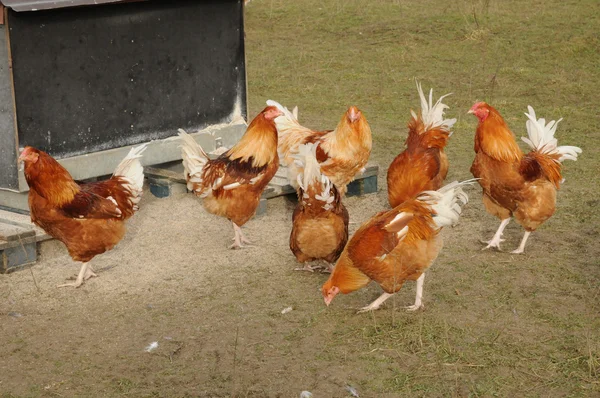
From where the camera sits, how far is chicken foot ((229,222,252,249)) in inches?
267

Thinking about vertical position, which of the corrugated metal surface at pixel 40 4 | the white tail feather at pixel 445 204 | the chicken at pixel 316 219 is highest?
the corrugated metal surface at pixel 40 4

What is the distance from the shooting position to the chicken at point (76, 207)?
5828 mm

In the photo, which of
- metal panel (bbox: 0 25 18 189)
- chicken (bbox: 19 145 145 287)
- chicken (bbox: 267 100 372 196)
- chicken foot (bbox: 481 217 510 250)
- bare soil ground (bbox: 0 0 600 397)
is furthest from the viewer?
chicken (bbox: 267 100 372 196)

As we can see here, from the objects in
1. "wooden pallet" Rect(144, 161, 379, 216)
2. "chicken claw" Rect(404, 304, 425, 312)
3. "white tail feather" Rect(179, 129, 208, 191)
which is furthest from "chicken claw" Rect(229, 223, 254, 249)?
"chicken claw" Rect(404, 304, 425, 312)

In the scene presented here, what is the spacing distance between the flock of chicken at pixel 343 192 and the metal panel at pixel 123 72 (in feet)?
2.68

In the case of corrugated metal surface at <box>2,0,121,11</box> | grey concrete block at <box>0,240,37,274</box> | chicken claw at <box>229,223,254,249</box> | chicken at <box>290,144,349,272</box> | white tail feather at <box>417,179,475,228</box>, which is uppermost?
corrugated metal surface at <box>2,0,121,11</box>

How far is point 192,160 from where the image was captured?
6.85 meters

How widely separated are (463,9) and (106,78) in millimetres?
8950

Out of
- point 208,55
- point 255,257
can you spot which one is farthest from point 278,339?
point 208,55

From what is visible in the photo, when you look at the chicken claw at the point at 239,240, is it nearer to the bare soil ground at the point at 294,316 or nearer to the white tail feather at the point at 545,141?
the bare soil ground at the point at 294,316

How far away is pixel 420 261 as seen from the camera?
5.43m

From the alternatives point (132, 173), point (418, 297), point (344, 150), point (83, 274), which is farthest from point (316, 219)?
point (83, 274)

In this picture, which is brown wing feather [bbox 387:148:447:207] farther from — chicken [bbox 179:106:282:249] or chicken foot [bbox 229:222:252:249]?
chicken foot [bbox 229:222:252:249]

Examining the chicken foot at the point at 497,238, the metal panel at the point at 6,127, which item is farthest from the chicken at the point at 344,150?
the metal panel at the point at 6,127
